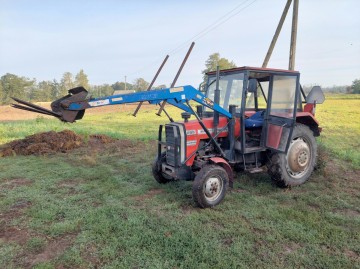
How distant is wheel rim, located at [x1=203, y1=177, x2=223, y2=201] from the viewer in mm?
4480

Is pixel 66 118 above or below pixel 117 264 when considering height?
above

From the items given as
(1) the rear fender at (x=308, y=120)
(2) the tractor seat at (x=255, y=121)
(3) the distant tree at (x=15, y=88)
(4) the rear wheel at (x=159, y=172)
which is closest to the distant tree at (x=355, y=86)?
(1) the rear fender at (x=308, y=120)

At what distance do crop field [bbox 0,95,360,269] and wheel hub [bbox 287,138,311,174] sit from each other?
0.38 metres

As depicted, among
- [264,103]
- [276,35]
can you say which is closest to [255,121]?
[264,103]

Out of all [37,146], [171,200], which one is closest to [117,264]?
[171,200]

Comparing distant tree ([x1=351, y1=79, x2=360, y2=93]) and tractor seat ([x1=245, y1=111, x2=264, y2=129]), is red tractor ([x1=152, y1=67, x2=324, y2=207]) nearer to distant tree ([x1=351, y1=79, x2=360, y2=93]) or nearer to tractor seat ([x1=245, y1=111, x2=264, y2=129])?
tractor seat ([x1=245, y1=111, x2=264, y2=129])

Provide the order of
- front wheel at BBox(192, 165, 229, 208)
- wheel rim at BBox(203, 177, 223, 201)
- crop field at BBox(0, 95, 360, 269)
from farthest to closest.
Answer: wheel rim at BBox(203, 177, 223, 201)
front wheel at BBox(192, 165, 229, 208)
crop field at BBox(0, 95, 360, 269)

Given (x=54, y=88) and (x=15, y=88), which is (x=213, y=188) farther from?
(x=54, y=88)

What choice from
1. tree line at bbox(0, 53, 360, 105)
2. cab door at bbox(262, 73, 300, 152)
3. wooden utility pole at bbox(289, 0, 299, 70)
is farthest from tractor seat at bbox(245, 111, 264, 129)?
tree line at bbox(0, 53, 360, 105)

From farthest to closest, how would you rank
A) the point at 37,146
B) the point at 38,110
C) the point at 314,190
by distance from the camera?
1. the point at 37,146
2. the point at 314,190
3. the point at 38,110

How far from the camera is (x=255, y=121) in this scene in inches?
211

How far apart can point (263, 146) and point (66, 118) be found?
11.8ft

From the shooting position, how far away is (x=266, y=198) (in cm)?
487

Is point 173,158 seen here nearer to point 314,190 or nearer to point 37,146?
point 314,190
